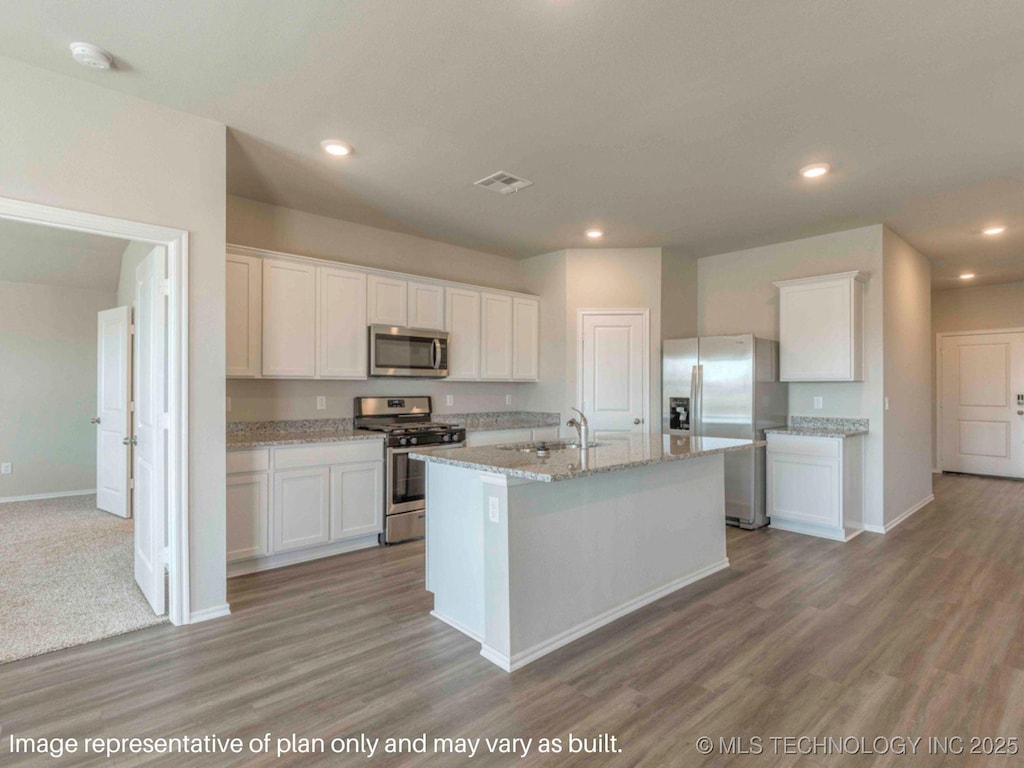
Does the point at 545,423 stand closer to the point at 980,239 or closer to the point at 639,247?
the point at 639,247

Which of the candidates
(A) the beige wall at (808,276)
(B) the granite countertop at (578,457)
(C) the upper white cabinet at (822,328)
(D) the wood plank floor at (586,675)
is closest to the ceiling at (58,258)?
(D) the wood plank floor at (586,675)

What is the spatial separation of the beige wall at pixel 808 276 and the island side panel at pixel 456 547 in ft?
13.0

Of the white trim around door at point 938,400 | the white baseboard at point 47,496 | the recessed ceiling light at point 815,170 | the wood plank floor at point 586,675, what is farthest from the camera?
the white trim around door at point 938,400

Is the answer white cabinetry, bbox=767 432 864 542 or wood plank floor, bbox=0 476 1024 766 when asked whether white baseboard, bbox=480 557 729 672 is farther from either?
white cabinetry, bbox=767 432 864 542

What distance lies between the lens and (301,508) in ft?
12.5

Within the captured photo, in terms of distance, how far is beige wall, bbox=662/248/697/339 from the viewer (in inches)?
221

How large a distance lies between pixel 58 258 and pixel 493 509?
5497 mm

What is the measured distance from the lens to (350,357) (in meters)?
4.39

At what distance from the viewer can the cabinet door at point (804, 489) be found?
4.51 m

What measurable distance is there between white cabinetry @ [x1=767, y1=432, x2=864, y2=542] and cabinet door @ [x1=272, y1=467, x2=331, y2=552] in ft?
12.7

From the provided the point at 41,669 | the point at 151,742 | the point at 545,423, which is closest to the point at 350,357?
the point at 545,423

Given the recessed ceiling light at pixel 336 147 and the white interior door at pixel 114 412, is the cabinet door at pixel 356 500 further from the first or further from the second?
the white interior door at pixel 114 412

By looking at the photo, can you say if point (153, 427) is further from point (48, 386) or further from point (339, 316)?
point (48, 386)

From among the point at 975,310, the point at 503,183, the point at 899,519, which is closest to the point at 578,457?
the point at 503,183
